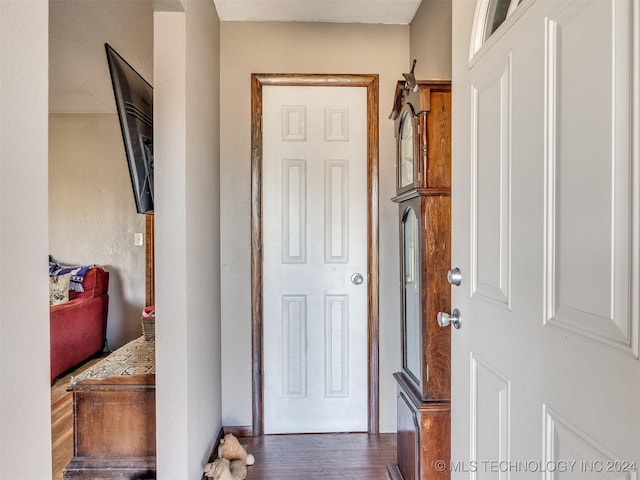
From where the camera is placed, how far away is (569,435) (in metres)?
0.70

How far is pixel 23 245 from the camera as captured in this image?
64 cm

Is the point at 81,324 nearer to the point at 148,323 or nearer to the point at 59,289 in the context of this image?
the point at 59,289

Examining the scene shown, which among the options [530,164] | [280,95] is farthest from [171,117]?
[530,164]

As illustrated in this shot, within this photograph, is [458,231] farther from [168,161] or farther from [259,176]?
[259,176]

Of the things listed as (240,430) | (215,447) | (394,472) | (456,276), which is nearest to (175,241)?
(456,276)

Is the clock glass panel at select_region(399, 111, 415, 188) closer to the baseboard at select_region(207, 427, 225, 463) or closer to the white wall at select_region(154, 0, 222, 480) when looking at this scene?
the white wall at select_region(154, 0, 222, 480)

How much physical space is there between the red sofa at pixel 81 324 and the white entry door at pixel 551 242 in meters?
3.33

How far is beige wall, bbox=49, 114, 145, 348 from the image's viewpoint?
383cm

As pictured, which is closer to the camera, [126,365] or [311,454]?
[126,365]

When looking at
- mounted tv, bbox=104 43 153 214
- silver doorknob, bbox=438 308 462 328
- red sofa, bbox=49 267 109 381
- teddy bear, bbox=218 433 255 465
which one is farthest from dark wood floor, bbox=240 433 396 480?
red sofa, bbox=49 267 109 381

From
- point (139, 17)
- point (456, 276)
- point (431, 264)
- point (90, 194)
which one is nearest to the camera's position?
point (456, 276)

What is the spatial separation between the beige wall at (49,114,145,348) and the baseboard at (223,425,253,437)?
7.51 ft

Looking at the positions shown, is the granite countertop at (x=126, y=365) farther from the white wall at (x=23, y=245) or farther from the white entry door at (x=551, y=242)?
the white entry door at (x=551, y=242)

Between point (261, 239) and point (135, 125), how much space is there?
923 millimetres
